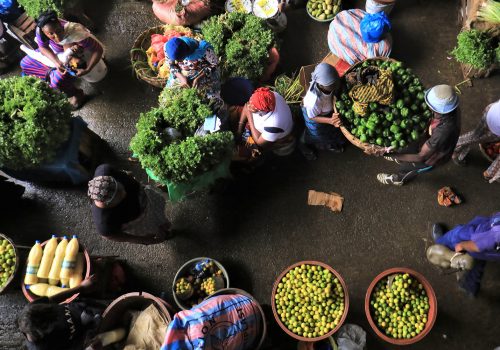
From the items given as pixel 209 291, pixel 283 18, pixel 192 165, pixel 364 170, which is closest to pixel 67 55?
pixel 192 165

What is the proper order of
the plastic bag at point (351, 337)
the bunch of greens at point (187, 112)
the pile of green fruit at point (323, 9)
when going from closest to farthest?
1. the plastic bag at point (351, 337)
2. the bunch of greens at point (187, 112)
3. the pile of green fruit at point (323, 9)

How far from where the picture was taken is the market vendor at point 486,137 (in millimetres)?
3861

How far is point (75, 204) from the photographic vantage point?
5133 millimetres

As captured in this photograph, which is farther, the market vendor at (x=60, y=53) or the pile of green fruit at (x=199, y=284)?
the market vendor at (x=60, y=53)

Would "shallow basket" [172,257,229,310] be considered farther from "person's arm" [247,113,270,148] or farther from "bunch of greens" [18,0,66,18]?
"bunch of greens" [18,0,66,18]

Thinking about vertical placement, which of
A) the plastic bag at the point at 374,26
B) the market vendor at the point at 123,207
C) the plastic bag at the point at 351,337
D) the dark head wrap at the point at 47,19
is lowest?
the plastic bag at the point at 351,337

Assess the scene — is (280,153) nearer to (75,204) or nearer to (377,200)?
(377,200)

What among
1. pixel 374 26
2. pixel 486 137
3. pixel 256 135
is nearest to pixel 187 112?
pixel 256 135

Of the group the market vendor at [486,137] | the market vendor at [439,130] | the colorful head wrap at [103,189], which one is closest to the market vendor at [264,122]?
the market vendor at [439,130]

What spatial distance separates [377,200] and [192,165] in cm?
225

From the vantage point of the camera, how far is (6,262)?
439 centimetres

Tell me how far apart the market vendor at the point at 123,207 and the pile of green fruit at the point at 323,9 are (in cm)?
329

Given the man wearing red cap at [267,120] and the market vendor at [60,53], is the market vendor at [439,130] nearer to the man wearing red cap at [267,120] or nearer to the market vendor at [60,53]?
the man wearing red cap at [267,120]

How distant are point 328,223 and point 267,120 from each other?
5.01ft
